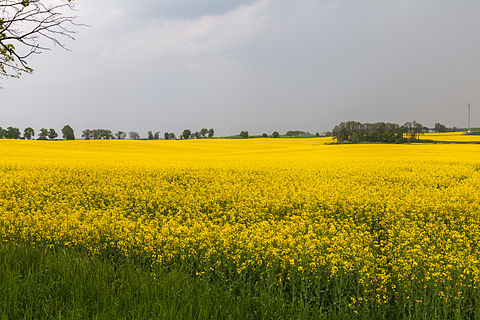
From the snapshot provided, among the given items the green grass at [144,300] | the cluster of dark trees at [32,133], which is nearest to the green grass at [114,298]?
the green grass at [144,300]

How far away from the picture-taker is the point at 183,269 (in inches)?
172

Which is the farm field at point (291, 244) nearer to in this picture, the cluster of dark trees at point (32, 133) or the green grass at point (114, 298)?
the green grass at point (114, 298)

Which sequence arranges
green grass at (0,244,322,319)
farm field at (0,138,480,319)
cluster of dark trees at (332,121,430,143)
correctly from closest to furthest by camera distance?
green grass at (0,244,322,319), farm field at (0,138,480,319), cluster of dark trees at (332,121,430,143)

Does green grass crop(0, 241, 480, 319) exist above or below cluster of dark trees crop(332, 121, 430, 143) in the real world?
below

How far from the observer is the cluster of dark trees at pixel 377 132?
65.9 meters

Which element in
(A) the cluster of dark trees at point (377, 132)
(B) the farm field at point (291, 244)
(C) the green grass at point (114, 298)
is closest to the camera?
(C) the green grass at point (114, 298)

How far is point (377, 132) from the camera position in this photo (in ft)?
235

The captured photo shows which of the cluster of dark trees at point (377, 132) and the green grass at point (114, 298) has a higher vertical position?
the cluster of dark trees at point (377, 132)

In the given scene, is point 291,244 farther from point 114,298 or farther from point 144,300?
point 114,298

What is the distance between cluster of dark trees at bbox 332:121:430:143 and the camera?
65.9m

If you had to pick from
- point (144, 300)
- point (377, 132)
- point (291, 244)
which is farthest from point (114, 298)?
point (377, 132)

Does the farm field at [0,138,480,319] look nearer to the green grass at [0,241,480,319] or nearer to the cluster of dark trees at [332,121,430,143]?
the green grass at [0,241,480,319]

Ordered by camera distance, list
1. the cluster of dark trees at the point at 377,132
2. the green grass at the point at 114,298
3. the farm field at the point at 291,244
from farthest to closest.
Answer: the cluster of dark trees at the point at 377,132, the farm field at the point at 291,244, the green grass at the point at 114,298

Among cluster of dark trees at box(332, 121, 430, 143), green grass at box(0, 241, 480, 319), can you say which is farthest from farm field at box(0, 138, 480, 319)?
cluster of dark trees at box(332, 121, 430, 143)
